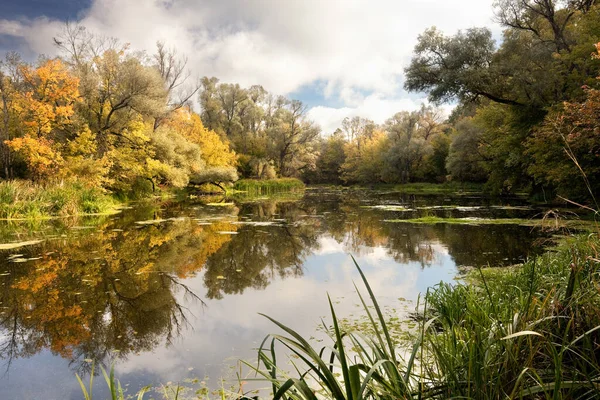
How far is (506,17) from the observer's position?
52.7 ft

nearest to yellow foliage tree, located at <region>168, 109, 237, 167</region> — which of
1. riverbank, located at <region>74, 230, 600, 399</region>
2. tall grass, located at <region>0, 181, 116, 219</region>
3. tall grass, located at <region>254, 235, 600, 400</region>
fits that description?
tall grass, located at <region>0, 181, 116, 219</region>

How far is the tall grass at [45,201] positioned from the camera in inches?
480

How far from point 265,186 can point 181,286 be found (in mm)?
32640

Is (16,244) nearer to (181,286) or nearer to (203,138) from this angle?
(181,286)

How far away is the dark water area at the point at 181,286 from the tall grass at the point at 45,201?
161 centimetres

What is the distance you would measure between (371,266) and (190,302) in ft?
11.9

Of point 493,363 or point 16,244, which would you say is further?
point 16,244

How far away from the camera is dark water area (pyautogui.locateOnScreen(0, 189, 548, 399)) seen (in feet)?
11.2

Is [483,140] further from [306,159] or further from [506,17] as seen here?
[306,159]

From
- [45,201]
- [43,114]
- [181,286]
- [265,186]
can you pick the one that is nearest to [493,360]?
[181,286]

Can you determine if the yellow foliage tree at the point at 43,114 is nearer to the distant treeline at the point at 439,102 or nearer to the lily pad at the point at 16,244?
the distant treeline at the point at 439,102

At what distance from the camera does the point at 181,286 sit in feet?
18.8

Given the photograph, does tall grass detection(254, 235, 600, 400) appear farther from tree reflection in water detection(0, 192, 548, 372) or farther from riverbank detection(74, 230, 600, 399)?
tree reflection in water detection(0, 192, 548, 372)

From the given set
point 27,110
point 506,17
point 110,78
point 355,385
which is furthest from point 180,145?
point 355,385
